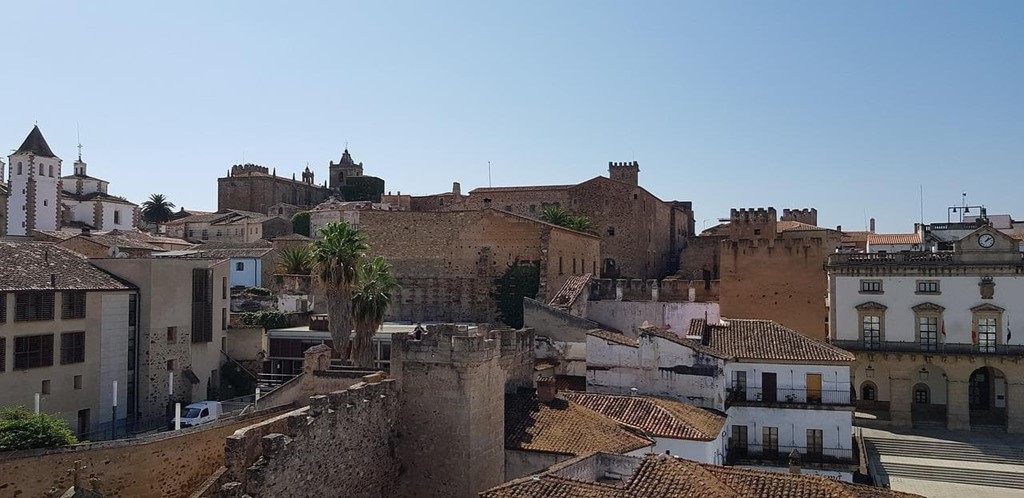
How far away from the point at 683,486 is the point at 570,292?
25232 millimetres

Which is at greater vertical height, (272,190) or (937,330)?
(272,190)

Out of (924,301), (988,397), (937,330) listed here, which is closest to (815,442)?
(937,330)

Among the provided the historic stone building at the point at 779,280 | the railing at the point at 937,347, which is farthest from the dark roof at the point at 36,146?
the railing at the point at 937,347

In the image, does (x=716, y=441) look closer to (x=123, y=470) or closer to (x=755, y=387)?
(x=755, y=387)

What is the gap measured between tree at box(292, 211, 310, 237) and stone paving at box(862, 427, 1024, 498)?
53.2 metres

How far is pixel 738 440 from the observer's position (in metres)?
27.4

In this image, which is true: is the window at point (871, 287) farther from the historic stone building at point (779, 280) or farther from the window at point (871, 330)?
the historic stone building at point (779, 280)

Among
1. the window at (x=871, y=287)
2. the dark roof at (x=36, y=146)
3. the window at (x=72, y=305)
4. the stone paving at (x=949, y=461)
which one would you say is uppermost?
the dark roof at (x=36, y=146)

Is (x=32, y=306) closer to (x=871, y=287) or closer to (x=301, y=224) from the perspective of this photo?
(x=871, y=287)

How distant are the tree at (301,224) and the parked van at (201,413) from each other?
5156cm

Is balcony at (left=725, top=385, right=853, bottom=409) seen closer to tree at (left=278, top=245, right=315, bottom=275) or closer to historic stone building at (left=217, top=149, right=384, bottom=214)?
tree at (left=278, top=245, right=315, bottom=275)

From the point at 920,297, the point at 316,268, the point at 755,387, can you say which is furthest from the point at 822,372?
the point at 316,268

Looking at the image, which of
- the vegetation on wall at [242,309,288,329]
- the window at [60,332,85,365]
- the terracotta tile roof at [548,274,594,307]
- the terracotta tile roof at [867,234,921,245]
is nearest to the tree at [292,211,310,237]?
the terracotta tile roof at [548,274,594,307]

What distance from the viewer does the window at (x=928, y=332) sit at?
1393 inches
